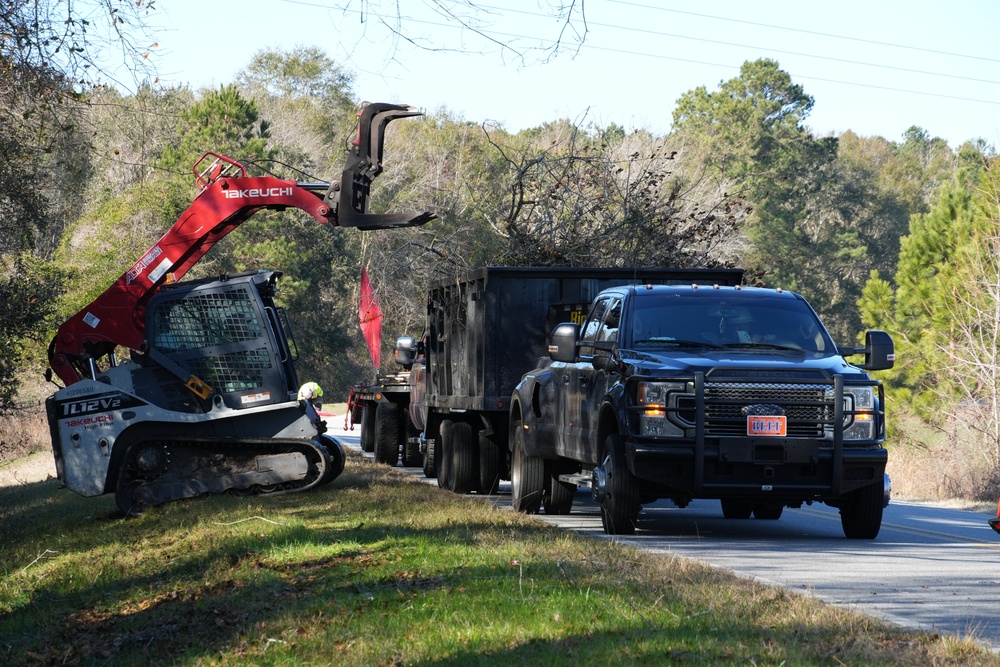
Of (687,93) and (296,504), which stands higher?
(687,93)

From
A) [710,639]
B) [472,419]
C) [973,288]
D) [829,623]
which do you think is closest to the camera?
[710,639]

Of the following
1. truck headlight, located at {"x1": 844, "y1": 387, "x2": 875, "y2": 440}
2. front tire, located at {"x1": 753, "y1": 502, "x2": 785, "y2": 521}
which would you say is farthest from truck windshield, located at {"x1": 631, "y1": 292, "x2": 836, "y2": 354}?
front tire, located at {"x1": 753, "y1": 502, "x2": 785, "y2": 521}

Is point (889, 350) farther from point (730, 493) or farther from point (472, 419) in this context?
point (472, 419)

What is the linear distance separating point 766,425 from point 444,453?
291 inches

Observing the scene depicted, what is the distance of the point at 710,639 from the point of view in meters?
6.96

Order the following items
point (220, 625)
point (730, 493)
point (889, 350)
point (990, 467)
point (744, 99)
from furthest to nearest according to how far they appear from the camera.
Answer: point (744, 99), point (990, 467), point (889, 350), point (730, 493), point (220, 625)

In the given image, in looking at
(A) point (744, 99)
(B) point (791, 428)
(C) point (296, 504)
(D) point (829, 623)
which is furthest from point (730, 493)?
(A) point (744, 99)

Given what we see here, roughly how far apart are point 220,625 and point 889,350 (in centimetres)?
690

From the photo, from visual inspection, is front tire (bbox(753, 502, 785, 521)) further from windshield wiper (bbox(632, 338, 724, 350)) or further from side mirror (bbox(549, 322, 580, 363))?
side mirror (bbox(549, 322, 580, 363))

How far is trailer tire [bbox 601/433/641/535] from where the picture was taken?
12.4 meters

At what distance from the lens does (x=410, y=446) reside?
2580 cm

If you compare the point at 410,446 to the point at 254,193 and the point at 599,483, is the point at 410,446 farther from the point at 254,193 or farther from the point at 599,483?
the point at 599,483

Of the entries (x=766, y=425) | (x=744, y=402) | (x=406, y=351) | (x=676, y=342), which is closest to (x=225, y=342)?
(x=676, y=342)

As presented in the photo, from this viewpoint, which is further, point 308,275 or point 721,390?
point 308,275
